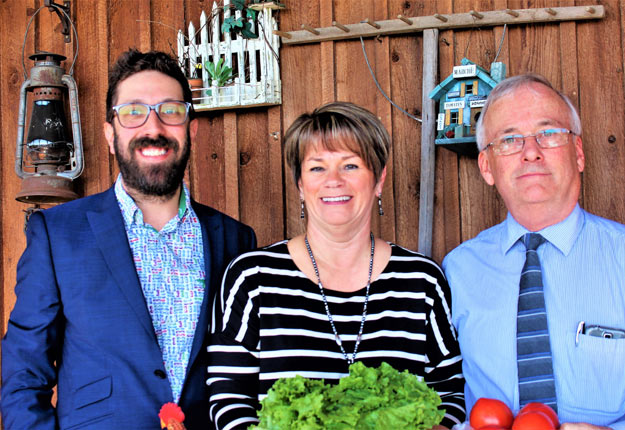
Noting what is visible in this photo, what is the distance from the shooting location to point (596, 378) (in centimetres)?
191

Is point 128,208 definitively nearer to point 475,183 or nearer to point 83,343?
point 83,343

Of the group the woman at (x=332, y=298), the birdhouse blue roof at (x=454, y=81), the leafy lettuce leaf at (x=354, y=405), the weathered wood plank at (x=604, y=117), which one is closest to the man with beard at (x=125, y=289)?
the woman at (x=332, y=298)

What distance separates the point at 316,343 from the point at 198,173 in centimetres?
148

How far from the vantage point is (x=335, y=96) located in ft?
9.73

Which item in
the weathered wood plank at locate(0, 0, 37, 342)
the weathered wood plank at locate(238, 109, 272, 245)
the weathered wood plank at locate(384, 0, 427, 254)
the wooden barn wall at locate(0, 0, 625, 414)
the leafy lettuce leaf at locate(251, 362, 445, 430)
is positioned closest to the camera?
the leafy lettuce leaf at locate(251, 362, 445, 430)

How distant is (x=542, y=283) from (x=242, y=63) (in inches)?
65.5

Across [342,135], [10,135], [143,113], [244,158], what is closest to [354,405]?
[342,135]

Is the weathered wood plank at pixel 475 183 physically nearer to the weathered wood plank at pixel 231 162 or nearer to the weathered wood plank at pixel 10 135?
the weathered wood plank at pixel 231 162

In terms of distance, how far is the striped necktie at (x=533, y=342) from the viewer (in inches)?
76.4

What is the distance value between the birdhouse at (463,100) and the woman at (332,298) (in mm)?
547

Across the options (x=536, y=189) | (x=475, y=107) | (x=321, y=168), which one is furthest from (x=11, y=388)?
(x=475, y=107)

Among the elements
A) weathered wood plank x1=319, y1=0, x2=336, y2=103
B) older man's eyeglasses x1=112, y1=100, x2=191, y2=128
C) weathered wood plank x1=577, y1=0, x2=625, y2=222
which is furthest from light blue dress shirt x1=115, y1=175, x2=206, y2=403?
weathered wood plank x1=577, y1=0, x2=625, y2=222

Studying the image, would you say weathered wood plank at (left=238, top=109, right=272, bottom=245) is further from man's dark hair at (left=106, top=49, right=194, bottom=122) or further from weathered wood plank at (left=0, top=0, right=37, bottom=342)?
weathered wood plank at (left=0, top=0, right=37, bottom=342)

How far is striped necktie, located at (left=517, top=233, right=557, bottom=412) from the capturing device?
6.37ft
